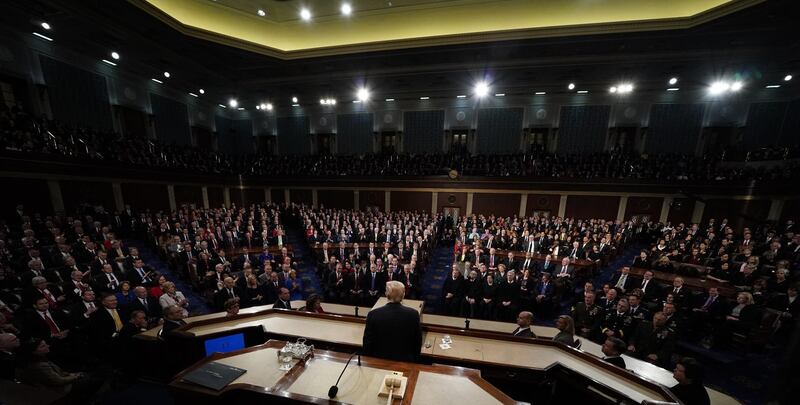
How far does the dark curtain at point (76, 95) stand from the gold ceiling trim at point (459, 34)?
726 centimetres

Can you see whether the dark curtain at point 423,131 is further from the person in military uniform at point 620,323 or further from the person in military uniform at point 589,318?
the person in military uniform at point 620,323

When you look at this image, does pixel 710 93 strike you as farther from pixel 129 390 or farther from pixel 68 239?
pixel 68 239

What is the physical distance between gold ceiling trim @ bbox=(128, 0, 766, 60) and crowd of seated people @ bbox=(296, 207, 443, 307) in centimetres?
722

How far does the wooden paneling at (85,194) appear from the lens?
9822 millimetres

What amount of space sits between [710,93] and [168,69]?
28237 millimetres

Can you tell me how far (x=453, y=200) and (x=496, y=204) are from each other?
8.15 ft

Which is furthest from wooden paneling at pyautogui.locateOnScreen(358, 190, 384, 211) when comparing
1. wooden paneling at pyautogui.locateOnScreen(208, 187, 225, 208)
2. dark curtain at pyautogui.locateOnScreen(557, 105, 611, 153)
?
dark curtain at pyautogui.locateOnScreen(557, 105, 611, 153)

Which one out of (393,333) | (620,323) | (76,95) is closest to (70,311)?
(393,333)

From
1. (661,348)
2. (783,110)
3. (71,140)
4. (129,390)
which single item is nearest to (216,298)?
(129,390)

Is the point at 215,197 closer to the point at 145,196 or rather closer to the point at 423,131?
the point at 145,196

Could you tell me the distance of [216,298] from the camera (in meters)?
5.78

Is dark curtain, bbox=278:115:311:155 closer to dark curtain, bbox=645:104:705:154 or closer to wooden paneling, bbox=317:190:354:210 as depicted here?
wooden paneling, bbox=317:190:354:210

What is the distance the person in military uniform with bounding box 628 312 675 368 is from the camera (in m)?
4.28

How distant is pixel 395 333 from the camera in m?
2.50
